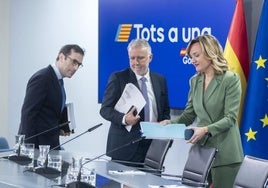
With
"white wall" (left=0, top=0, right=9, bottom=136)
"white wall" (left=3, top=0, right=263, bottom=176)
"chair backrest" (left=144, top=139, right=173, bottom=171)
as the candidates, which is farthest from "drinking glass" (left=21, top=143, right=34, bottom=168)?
"white wall" (left=0, top=0, right=9, bottom=136)

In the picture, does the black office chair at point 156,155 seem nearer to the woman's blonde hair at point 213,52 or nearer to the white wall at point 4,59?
the woman's blonde hair at point 213,52

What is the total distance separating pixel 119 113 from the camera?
4.30 m

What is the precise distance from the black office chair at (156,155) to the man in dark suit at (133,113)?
0.16 meters

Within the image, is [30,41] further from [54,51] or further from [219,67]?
[219,67]

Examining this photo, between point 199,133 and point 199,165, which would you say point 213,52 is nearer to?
point 199,133

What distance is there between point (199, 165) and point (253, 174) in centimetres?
55

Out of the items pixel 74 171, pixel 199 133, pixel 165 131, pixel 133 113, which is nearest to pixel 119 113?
pixel 133 113

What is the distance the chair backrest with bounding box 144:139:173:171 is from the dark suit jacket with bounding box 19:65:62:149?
0.86m

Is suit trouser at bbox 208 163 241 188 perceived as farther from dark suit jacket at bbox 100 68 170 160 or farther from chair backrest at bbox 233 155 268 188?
dark suit jacket at bbox 100 68 170 160

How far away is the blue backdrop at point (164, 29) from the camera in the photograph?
490 centimetres

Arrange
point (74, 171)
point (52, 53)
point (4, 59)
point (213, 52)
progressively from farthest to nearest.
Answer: point (4, 59), point (52, 53), point (213, 52), point (74, 171)

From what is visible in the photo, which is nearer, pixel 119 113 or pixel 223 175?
pixel 223 175

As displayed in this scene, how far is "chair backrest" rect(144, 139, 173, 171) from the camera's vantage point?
4023 millimetres

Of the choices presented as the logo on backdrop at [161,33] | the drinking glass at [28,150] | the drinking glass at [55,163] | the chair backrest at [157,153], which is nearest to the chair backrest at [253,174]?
the chair backrest at [157,153]
